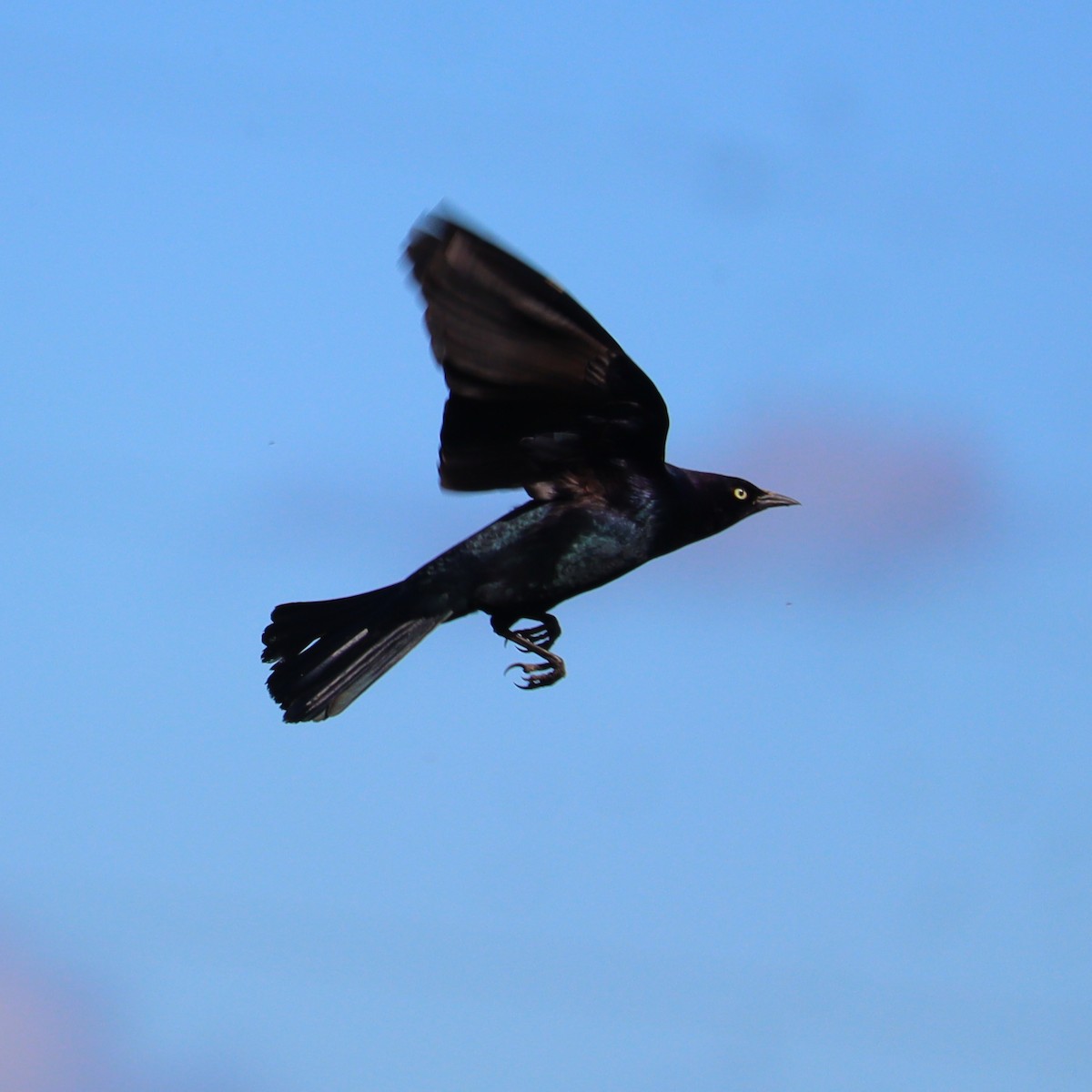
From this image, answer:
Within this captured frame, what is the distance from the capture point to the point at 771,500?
1223 centimetres

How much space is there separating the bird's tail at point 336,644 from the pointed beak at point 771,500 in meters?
2.04

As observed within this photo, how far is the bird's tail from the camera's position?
11.4 meters

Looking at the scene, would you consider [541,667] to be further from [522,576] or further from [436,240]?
[436,240]

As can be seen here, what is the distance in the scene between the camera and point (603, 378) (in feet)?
35.6

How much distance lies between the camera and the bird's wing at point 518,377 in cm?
1010

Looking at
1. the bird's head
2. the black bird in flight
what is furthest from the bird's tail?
the bird's head

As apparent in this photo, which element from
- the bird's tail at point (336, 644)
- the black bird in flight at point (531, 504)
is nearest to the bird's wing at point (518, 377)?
the black bird in flight at point (531, 504)

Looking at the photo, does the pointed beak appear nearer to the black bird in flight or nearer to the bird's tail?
the black bird in flight

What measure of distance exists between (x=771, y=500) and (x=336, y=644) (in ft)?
9.23

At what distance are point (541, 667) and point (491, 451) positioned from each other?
1.25 metres

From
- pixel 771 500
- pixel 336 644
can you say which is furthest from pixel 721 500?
pixel 336 644

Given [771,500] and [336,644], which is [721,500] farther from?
[336,644]

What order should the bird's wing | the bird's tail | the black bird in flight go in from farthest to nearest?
the bird's tail, the black bird in flight, the bird's wing

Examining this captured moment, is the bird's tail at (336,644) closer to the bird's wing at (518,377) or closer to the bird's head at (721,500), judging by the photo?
→ the bird's wing at (518,377)
